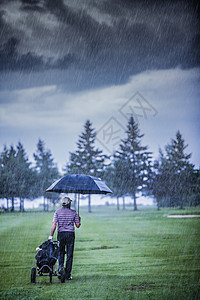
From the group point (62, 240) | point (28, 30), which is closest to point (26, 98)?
point (28, 30)

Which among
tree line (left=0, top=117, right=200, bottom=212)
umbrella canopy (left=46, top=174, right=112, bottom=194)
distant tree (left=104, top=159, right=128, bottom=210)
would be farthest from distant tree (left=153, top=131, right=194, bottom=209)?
umbrella canopy (left=46, top=174, right=112, bottom=194)

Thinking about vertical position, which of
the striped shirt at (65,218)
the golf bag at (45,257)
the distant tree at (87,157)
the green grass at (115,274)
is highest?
the distant tree at (87,157)

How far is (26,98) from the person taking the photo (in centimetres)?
12400

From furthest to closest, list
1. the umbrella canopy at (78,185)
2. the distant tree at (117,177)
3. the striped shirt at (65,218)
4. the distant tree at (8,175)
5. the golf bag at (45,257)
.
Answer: the distant tree at (117,177) → the distant tree at (8,175) → the umbrella canopy at (78,185) → the striped shirt at (65,218) → the golf bag at (45,257)

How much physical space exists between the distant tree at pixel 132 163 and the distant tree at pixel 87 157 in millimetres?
3712

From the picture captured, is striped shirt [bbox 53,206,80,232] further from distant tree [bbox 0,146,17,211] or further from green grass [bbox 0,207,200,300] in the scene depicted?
distant tree [bbox 0,146,17,211]

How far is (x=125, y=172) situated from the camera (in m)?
68.3

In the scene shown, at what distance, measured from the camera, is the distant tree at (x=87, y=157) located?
68438 mm

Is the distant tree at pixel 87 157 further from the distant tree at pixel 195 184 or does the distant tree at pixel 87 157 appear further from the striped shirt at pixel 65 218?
the striped shirt at pixel 65 218

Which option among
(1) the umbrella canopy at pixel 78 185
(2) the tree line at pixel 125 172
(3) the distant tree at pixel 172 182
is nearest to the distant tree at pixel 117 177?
(2) the tree line at pixel 125 172

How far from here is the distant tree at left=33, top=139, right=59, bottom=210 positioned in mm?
71938

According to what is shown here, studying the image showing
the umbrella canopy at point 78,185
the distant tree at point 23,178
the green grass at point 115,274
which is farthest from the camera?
the distant tree at point 23,178

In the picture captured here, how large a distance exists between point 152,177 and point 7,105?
78.1 metres

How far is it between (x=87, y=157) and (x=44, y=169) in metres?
11.8
